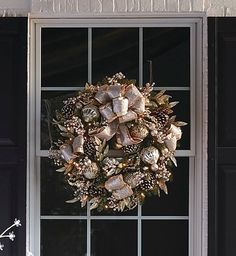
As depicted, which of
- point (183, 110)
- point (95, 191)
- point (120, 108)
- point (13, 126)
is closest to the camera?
point (120, 108)

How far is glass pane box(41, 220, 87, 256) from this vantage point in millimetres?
4598

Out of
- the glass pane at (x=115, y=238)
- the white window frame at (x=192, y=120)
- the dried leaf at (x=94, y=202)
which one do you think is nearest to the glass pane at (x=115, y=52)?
the white window frame at (x=192, y=120)

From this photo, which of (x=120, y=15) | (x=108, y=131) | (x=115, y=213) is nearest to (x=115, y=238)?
(x=115, y=213)

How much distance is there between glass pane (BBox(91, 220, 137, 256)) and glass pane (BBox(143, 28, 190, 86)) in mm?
933

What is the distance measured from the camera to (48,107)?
457 cm

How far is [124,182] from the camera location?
424cm

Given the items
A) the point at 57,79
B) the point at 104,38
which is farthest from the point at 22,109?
the point at 104,38

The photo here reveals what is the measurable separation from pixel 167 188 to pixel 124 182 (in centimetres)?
43

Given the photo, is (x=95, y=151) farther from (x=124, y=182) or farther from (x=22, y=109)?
(x=22, y=109)

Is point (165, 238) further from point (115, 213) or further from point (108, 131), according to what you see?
point (108, 131)

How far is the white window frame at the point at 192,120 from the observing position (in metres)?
4.46

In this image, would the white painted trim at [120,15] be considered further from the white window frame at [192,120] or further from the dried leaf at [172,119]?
the dried leaf at [172,119]

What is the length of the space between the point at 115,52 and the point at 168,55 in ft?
1.11

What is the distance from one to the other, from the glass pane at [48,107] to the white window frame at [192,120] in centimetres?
5
